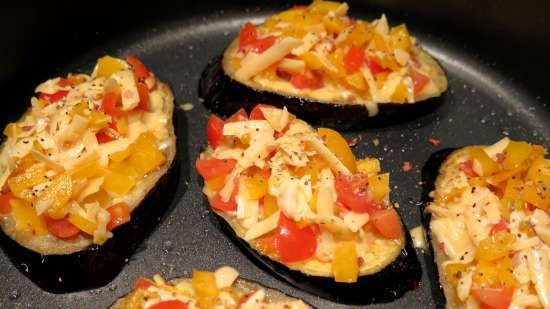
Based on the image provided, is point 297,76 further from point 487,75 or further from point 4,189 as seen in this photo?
point 4,189

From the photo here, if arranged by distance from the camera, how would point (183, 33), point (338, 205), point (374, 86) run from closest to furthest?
point (338, 205) → point (374, 86) → point (183, 33)

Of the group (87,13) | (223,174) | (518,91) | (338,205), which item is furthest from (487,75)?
(87,13)

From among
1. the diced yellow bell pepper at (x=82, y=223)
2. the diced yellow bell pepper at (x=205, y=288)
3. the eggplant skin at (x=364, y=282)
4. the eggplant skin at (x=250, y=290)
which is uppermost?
the diced yellow bell pepper at (x=82, y=223)

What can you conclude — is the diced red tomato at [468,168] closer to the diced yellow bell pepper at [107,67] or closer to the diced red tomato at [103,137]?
the diced red tomato at [103,137]

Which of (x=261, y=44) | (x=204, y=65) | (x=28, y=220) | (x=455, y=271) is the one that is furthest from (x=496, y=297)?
(x=204, y=65)

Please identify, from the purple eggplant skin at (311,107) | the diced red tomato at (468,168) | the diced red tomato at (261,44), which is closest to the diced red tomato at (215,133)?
the purple eggplant skin at (311,107)

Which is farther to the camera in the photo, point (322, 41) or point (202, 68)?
point (202, 68)

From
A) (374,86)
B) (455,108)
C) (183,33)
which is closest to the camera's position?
(374,86)

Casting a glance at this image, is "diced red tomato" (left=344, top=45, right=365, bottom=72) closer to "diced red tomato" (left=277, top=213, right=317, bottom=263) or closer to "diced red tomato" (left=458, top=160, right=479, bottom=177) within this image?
"diced red tomato" (left=458, top=160, right=479, bottom=177)
